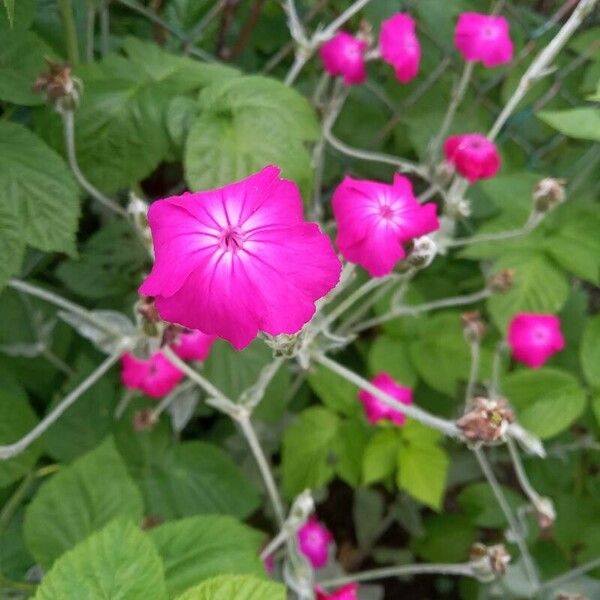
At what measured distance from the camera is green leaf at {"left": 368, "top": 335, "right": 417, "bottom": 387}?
112 centimetres

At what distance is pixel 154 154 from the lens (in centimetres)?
82

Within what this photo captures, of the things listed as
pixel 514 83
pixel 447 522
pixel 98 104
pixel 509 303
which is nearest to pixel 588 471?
pixel 447 522

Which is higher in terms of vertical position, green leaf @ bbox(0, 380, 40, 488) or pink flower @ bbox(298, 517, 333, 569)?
green leaf @ bbox(0, 380, 40, 488)

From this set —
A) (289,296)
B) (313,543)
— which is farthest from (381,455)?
(289,296)

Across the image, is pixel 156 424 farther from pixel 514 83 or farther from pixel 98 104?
pixel 514 83

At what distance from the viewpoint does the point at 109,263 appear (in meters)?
1.05

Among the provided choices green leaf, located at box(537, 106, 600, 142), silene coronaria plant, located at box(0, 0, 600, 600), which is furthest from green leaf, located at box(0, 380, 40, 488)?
green leaf, located at box(537, 106, 600, 142)

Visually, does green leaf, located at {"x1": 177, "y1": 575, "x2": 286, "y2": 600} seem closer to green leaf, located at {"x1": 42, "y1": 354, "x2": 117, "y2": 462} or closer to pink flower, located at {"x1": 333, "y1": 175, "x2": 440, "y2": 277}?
pink flower, located at {"x1": 333, "y1": 175, "x2": 440, "y2": 277}

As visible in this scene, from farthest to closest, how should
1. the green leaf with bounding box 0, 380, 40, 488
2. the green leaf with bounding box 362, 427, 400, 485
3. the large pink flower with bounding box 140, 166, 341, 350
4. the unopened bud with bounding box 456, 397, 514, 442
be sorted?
1. the green leaf with bounding box 362, 427, 400, 485
2. the green leaf with bounding box 0, 380, 40, 488
3. the unopened bud with bounding box 456, 397, 514, 442
4. the large pink flower with bounding box 140, 166, 341, 350

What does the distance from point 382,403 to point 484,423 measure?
0.39 meters

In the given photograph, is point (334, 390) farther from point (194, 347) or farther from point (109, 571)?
point (109, 571)

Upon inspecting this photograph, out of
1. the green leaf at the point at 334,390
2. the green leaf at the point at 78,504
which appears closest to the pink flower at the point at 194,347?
the green leaf at the point at 78,504

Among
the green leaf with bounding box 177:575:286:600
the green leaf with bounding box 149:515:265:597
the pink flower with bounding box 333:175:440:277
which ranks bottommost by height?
the green leaf with bounding box 149:515:265:597

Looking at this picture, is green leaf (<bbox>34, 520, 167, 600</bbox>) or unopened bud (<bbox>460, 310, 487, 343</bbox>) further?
unopened bud (<bbox>460, 310, 487, 343</bbox>)
